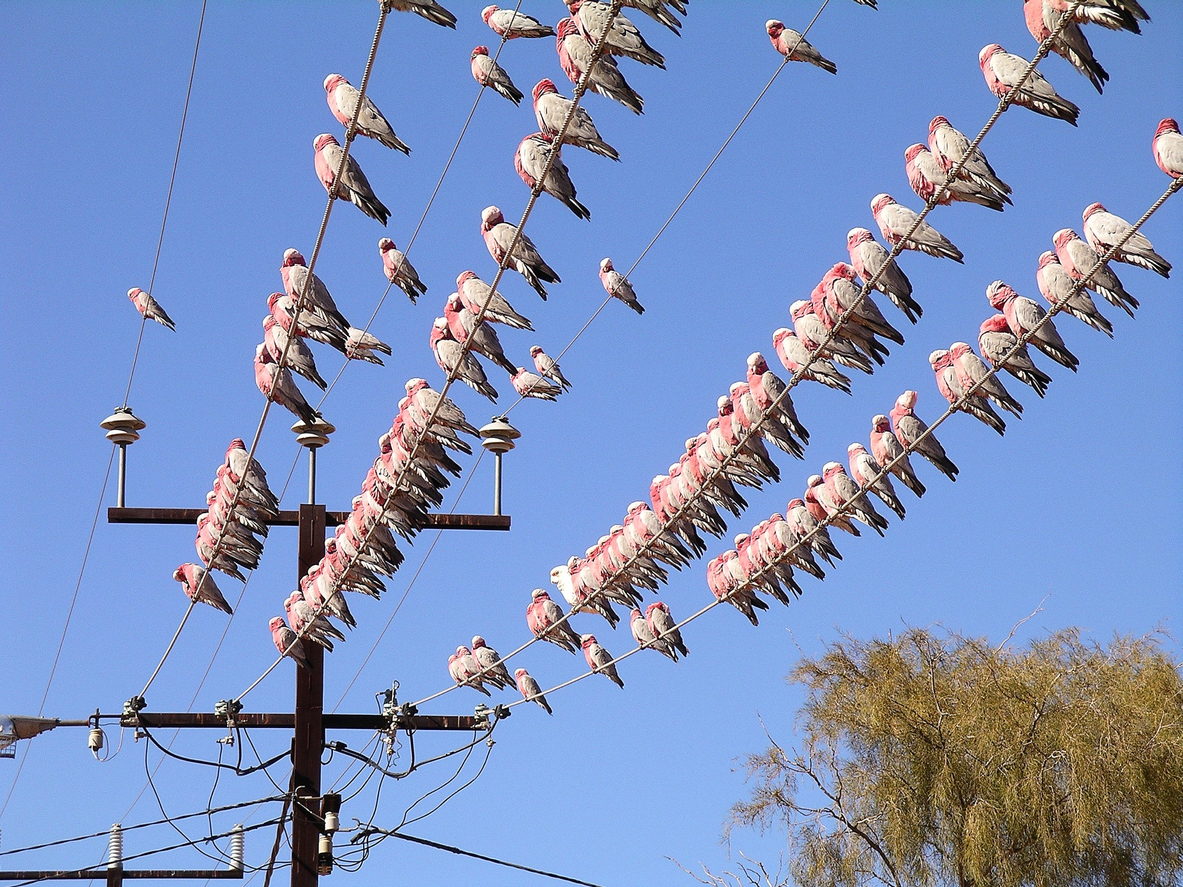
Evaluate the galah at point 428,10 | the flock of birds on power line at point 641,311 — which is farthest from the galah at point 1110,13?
the galah at point 428,10

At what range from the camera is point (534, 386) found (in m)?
12.2

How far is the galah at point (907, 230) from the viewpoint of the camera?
28.3ft

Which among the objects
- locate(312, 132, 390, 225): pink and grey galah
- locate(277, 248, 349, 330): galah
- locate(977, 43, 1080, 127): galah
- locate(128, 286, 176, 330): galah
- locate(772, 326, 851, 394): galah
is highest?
locate(128, 286, 176, 330): galah

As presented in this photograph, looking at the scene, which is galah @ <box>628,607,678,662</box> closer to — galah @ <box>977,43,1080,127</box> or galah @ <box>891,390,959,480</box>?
galah @ <box>891,390,959,480</box>

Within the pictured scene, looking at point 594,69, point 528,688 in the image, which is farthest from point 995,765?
point 594,69

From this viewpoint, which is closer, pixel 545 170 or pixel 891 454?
pixel 545 170

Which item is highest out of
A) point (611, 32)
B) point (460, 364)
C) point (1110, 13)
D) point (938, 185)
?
point (460, 364)

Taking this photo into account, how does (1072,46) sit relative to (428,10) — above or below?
below

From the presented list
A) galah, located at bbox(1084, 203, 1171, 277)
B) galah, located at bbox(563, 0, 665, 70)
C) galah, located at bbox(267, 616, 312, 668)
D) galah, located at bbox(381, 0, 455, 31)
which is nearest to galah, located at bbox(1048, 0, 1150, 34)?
galah, located at bbox(1084, 203, 1171, 277)

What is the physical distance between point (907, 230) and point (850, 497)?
6.54 ft

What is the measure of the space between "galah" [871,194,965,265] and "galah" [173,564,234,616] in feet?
19.5

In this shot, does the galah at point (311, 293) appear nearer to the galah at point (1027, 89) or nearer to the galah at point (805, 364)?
the galah at point (805, 364)

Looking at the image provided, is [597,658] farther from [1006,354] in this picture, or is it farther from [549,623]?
[1006,354]

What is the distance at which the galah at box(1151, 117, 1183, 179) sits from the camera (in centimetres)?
755
